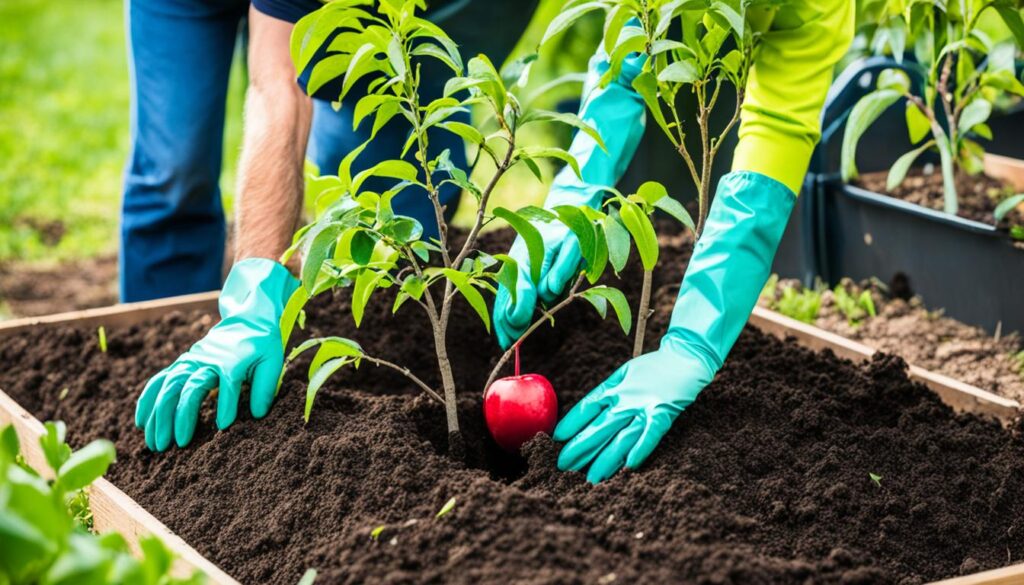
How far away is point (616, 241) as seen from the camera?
192cm

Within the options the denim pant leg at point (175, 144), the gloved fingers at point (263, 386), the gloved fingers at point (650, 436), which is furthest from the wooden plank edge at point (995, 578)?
the denim pant leg at point (175, 144)

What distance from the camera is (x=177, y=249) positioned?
3568 millimetres

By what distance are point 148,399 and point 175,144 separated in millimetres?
1267

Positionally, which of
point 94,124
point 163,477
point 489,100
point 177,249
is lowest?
point 94,124

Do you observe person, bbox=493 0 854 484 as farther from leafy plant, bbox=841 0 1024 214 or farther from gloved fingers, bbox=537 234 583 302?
leafy plant, bbox=841 0 1024 214

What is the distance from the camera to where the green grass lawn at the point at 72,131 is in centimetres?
495

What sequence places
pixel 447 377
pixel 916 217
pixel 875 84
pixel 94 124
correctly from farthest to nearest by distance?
pixel 94 124 → pixel 875 84 → pixel 916 217 → pixel 447 377

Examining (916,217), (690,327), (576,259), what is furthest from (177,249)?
(916,217)

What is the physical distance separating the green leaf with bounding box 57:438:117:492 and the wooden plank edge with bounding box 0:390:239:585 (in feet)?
0.91

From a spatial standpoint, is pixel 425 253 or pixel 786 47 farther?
pixel 786 47

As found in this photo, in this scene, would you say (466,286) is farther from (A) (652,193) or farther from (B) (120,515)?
(B) (120,515)

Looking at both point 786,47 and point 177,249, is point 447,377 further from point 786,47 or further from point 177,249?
point 177,249

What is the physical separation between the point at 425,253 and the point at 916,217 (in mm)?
1755

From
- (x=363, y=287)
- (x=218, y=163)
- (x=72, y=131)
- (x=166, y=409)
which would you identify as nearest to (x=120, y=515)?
(x=166, y=409)
